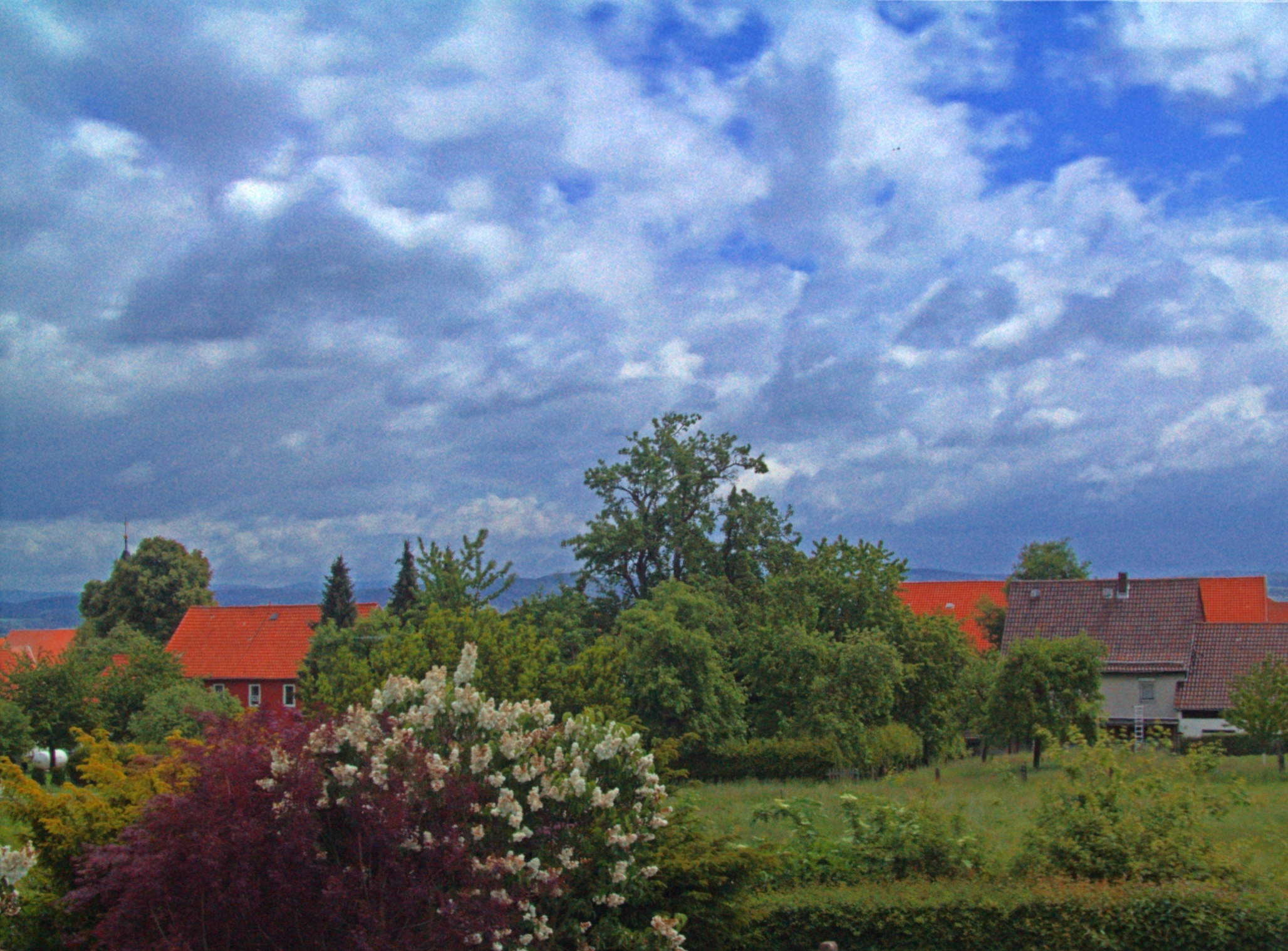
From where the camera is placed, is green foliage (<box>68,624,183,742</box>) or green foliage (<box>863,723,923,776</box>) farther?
green foliage (<box>68,624,183,742</box>)

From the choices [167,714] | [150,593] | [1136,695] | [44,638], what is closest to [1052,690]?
[1136,695]

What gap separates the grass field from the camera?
37.9ft

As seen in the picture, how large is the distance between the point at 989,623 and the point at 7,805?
61.8 metres

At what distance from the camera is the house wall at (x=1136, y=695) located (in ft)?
154

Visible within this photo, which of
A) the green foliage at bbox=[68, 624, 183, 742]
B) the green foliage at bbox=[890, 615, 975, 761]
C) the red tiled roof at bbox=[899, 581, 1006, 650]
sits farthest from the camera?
the red tiled roof at bbox=[899, 581, 1006, 650]

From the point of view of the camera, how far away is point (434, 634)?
25375mm

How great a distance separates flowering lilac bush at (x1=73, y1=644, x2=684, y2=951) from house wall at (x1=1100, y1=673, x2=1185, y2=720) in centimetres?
4341

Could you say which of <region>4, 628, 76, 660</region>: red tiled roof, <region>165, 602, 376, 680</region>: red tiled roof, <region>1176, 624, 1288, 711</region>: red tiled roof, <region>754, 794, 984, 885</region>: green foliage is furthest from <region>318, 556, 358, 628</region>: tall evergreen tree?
<region>754, 794, 984, 885</region>: green foliage

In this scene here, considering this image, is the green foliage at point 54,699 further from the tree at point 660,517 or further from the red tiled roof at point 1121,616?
the red tiled roof at point 1121,616

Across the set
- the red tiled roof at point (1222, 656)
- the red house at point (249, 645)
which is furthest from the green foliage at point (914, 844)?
the red house at point (249, 645)

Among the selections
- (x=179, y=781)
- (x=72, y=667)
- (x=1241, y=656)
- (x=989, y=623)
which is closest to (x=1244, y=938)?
(x=179, y=781)

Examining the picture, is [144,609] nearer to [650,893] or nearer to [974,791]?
[974,791]

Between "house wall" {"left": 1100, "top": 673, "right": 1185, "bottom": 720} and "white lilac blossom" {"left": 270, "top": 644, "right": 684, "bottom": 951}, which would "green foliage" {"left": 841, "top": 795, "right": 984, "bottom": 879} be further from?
"house wall" {"left": 1100, "top": 673, "right": 1185, "bottom": 720}

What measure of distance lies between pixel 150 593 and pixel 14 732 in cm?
2834
